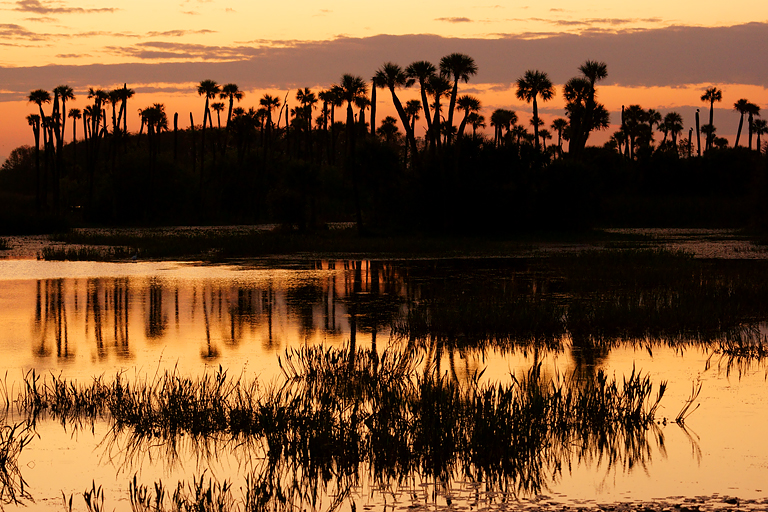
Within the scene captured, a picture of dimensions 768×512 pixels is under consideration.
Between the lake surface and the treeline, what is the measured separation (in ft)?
68.2

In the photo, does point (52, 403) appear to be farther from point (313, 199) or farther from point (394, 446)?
point (313, 199)

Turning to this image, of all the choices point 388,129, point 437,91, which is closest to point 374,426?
point 437,91

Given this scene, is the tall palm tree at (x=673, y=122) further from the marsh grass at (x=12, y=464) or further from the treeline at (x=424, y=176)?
the marsh grass at (x=12, y=464)

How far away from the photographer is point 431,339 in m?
15.8

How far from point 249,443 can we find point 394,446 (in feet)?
5.13

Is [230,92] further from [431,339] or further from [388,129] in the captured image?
[431,339]

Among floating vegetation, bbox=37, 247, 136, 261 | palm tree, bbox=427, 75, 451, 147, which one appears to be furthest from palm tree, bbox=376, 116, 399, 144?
floating vegetation, bbox=37, 247, 136, 261

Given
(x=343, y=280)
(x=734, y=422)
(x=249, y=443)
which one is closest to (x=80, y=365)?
(x=249, y=443)

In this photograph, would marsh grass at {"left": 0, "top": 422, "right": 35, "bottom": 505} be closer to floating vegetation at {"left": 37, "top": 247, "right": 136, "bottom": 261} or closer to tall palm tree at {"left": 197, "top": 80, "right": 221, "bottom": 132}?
floating vegetation at {"left": 37, "top": 247, "right": 136, "bottom": 261}

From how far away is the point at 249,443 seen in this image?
9.12 metres

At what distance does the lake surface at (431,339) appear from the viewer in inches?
322

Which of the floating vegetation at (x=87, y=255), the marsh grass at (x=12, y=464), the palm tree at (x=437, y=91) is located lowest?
the marsh grass at (x=12, y=464)

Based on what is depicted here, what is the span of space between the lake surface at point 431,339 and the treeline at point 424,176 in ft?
68.2

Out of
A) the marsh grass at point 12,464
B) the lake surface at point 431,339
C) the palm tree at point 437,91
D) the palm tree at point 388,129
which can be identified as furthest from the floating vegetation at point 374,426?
the palm tree at point 388,129
